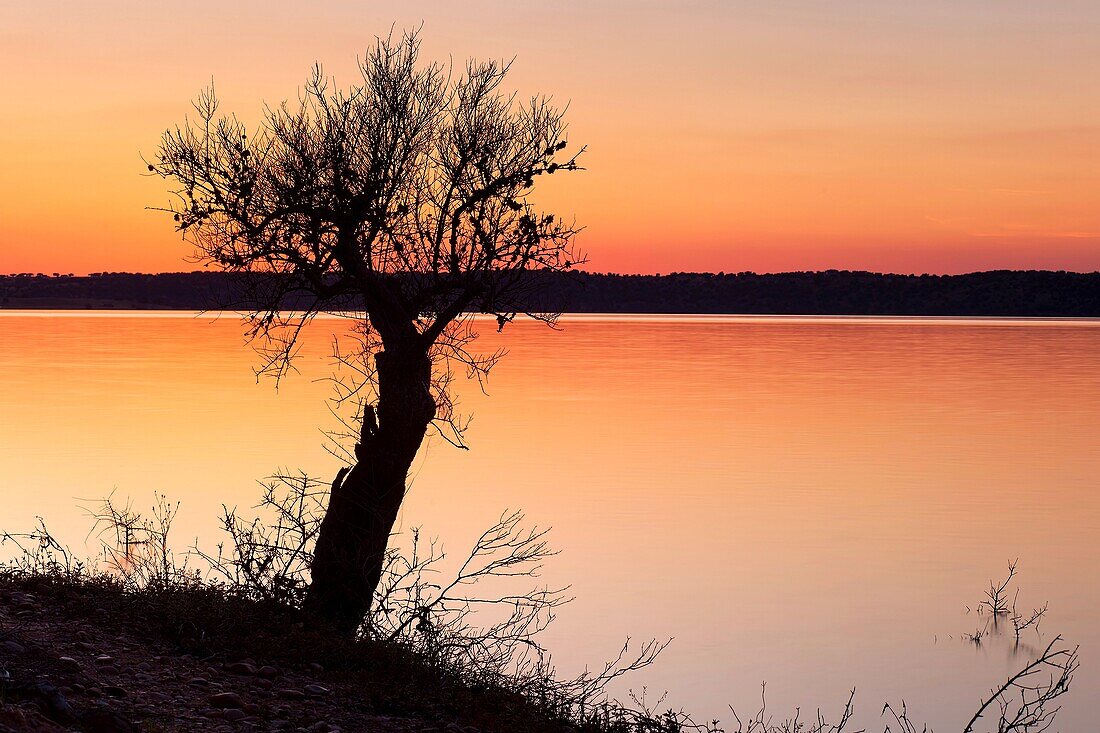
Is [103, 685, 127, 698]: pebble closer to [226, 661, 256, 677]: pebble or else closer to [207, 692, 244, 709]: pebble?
[207, 692, 244, 709]: pebble

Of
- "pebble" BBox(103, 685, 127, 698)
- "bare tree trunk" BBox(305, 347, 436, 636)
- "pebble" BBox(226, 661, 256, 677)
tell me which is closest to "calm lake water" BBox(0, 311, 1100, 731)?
"bare tree trunk" BBox(305, 347, 436, 636)

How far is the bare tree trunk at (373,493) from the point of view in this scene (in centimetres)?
1305

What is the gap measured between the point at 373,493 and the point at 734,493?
14902 mm

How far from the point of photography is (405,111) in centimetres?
1327

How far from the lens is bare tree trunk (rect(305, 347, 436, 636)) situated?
42.8ft

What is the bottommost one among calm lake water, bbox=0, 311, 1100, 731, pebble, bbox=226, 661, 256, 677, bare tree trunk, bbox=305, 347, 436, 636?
calm lake water, bbox=0, 311, 1100, 731

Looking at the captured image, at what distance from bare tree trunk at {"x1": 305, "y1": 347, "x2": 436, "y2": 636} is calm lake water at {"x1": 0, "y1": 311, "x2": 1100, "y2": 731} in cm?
313

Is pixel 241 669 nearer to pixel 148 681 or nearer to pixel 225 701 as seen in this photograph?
pixel 148 681

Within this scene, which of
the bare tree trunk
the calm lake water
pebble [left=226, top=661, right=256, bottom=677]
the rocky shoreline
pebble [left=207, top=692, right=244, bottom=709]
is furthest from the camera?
the calm lake water

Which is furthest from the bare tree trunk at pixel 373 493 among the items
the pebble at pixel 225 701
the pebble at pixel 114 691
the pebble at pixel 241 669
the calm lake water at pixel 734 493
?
the pebble at pixel 114 691

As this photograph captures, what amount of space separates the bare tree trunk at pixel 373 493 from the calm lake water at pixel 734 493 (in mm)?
3128

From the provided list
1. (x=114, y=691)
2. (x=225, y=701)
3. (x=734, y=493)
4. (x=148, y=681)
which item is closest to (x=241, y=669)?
(x=148, y=681)

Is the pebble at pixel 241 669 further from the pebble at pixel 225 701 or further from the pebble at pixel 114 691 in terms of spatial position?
the pebble at pixel 114 691

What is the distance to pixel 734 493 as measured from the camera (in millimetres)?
26719
